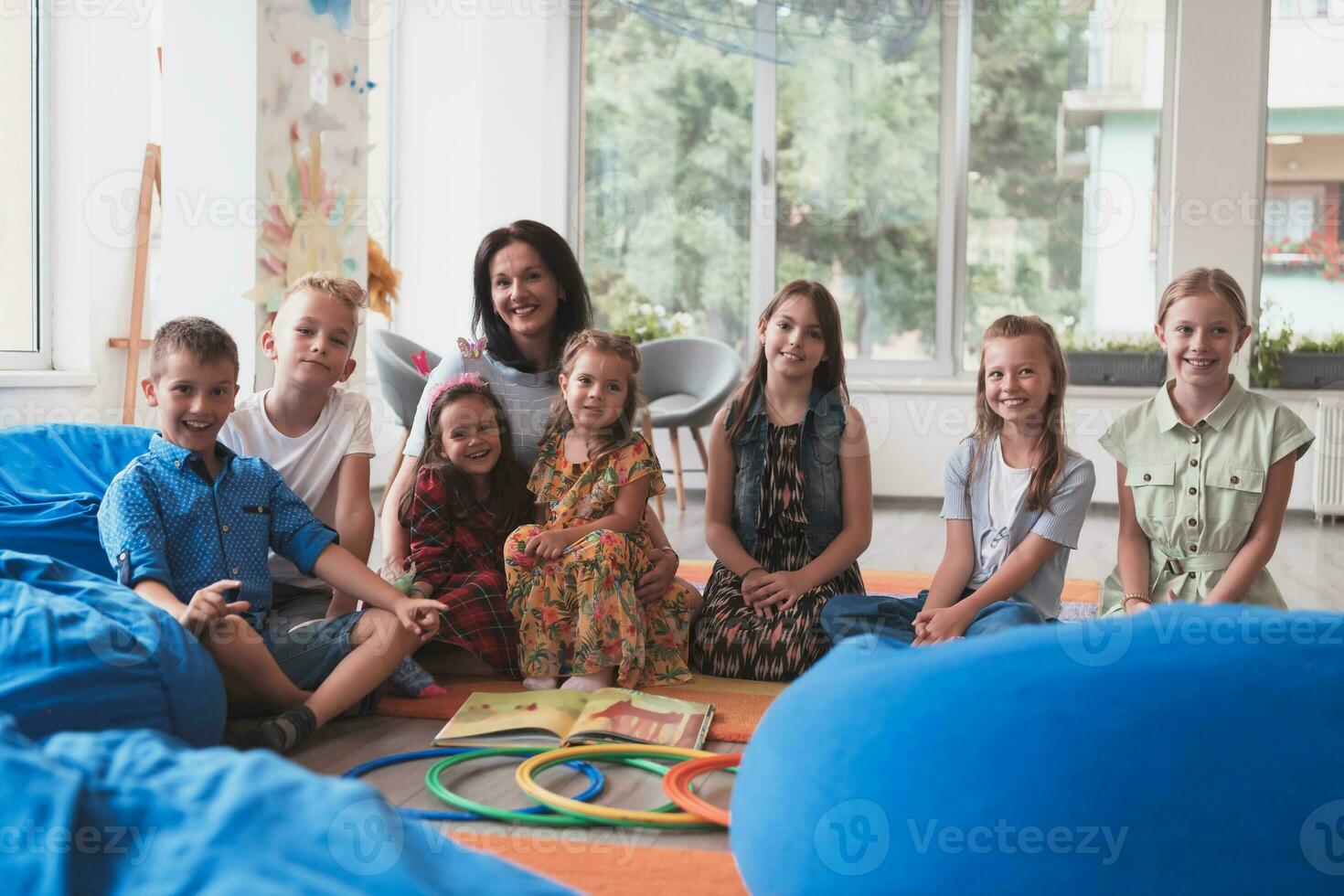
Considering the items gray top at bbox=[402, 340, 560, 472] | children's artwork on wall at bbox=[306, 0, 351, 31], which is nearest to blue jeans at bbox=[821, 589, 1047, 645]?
gray top at bbox=[402, 340, 560, 472]

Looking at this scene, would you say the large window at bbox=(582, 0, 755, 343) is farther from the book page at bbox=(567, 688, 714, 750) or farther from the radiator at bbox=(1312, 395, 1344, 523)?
the book page at bbox=(567, 688, 714, 750)

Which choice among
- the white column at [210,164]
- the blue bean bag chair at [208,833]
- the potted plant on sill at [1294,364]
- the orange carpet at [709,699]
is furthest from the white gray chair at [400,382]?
the potted plant on sill at [1294,364]

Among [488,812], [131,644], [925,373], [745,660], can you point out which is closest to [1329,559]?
[925,373]

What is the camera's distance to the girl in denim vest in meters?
2.49

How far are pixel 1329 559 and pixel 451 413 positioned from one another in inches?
127

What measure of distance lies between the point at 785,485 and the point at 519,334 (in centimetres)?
65

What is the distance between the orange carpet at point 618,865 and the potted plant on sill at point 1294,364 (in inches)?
193

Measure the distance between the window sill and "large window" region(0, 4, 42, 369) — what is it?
0.50 feet

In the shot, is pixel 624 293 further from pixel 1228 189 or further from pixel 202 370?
pixel 202 370

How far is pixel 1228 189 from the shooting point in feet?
18.3

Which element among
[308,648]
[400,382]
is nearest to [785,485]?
[308,648]

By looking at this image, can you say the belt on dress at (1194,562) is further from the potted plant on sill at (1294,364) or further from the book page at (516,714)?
the potted plant on sill at (1294,364)

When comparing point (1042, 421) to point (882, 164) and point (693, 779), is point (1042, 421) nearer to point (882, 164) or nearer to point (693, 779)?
point (693, 779)

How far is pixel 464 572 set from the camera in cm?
247
